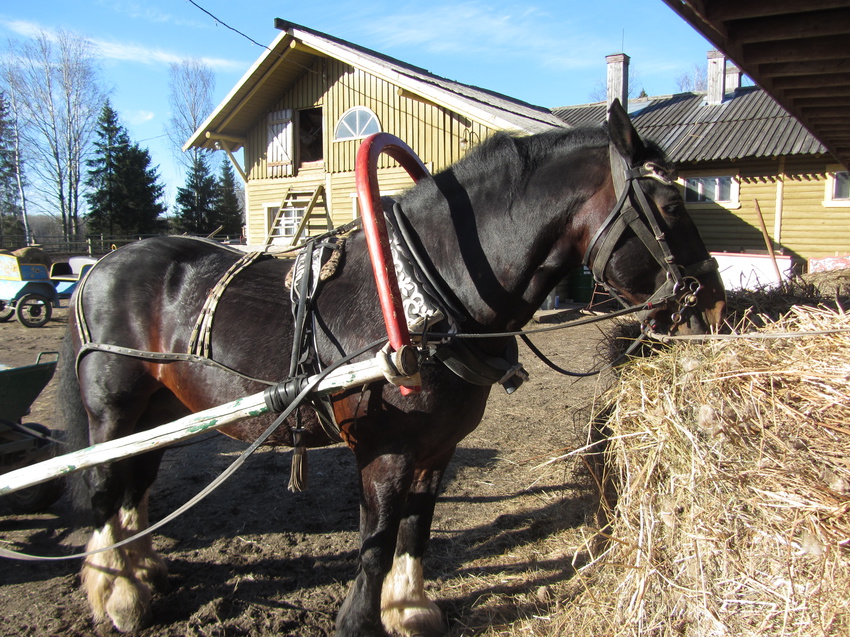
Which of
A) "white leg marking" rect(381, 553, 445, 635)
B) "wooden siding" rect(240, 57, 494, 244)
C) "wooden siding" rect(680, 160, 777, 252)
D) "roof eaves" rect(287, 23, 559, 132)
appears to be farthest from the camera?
"wooden siding" rect(680, 160, 777, 252)

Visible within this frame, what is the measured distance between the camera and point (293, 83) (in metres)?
14.0

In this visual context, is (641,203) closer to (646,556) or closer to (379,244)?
(379,244)

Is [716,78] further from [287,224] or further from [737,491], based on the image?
[737,491]

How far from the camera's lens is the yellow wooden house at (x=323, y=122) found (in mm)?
11812

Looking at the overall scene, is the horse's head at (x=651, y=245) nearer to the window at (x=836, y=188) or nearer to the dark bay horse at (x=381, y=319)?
the dark bay horse at (x=381, y=319)

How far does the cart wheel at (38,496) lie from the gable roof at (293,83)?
8.99 meters

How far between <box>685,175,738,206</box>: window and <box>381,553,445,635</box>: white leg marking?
1465cm

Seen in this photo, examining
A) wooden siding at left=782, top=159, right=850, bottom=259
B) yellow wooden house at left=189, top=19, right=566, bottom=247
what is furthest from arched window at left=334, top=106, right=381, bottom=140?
wooden siding at left=782, top=159, right=850, bottom=259

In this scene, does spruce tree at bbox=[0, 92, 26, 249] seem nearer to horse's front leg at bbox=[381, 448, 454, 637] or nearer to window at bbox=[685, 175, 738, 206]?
window at bbox=[685, 175, 738, 206]

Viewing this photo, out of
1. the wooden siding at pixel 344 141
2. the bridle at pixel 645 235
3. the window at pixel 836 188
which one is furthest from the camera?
the window at pixel 836 188

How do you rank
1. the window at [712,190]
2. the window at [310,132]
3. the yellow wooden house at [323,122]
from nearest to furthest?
the yellow wooden house at [323,122] → the window at [712,190] → the window at [310,132]

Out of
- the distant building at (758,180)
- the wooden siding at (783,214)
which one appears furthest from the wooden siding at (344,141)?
the wooden siding at (783,214)

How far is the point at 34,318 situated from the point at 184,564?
34.7 feet

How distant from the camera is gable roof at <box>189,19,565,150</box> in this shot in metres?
10.9
